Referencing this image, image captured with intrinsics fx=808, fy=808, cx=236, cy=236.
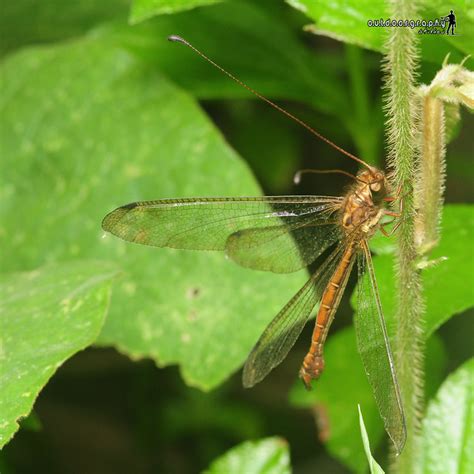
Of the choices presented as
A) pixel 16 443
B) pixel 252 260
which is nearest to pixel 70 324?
pixel 252 260

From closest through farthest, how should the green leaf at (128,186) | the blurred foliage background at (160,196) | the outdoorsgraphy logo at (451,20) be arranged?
the outdoorsgraphy logo at (451,20) → the blurred foliage background at (160,196) → the green leaf at (128,186)

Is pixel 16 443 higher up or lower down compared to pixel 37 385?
lower down

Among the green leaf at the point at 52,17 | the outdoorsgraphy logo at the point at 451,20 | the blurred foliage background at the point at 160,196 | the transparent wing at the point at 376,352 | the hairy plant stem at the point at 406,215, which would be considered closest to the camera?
the hairy plant stem at the point at 406,215

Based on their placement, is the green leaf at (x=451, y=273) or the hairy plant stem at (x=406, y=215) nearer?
the hairy plant stem at (x=406, y=215)

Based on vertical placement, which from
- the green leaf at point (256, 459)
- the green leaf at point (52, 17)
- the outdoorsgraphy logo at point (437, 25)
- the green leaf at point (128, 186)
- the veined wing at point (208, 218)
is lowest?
the green leaf at point (256, 459)

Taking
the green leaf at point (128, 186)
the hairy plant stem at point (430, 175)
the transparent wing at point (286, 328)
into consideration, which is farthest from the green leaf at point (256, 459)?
the hairy plant stem at point (430, 175)

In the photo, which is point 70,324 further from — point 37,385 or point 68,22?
point 68,22

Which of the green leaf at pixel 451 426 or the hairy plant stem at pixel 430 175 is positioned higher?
the hairy plant stem at pixel 430 175

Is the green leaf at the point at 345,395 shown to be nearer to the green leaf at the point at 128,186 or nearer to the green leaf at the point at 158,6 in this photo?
the green leaf at the point at 128,186
